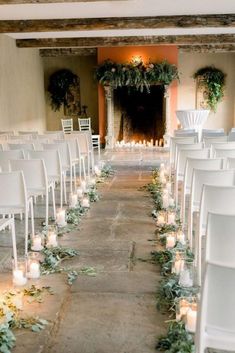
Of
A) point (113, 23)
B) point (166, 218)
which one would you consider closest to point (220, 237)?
point (166, 218)

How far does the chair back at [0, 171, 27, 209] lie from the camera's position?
141 inches

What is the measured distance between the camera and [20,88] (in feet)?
34.4

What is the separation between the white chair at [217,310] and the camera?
144cm

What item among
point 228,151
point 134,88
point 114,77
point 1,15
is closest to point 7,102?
point 1,15

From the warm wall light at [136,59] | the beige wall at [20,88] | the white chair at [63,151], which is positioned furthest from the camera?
the warm wall light at [136,59]

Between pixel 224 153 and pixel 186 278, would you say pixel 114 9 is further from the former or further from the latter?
pixel 186 278

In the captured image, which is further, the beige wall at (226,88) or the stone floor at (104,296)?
the beige wall at (226,88)

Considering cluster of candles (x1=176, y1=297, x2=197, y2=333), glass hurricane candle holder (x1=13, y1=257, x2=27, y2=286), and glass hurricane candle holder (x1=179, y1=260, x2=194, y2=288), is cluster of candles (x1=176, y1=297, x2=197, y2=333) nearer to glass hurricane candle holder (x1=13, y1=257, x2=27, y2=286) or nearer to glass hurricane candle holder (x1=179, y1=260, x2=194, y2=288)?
glass hurricane candle holder (x1=179, y1=260, x2=194, y2=288)

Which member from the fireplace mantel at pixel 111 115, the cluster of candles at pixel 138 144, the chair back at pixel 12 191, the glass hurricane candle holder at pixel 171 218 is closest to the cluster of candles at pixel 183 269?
the glass hurricane candle holder at pixel 171 218

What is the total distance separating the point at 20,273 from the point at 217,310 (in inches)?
73.2

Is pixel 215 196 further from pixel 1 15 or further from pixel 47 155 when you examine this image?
pixel 1 15

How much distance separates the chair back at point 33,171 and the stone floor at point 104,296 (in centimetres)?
55

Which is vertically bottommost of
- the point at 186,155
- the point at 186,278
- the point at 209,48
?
the point at 186,278

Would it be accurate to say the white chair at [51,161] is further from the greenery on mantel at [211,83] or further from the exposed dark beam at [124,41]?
the greenery on mantel at [211,83]
